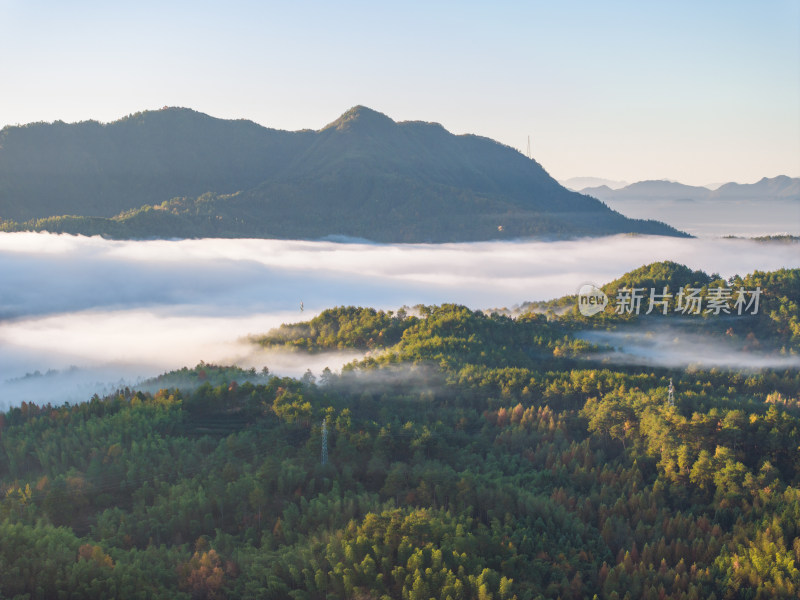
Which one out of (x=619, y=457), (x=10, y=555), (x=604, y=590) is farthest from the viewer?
(x=619, y=457)

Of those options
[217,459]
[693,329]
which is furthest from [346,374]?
[693,329]

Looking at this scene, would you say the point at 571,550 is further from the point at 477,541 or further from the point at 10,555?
the point at 10,555

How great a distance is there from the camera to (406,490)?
66312mm

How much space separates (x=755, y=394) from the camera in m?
109

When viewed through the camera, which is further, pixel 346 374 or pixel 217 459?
pixel 346 374

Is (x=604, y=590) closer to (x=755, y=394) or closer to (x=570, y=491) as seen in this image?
(x=570, y=491)

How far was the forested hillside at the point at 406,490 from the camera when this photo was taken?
5125 cm

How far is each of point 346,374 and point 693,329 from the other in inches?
3115

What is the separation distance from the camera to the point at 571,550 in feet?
190

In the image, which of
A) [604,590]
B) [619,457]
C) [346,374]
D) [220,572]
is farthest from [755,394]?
[220,572]

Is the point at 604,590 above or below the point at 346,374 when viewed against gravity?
below

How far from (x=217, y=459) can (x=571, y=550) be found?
3322 centimetres

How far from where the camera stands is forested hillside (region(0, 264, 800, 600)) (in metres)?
51.2

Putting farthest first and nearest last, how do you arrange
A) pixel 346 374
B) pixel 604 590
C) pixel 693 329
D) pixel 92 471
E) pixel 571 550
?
pixel 693 329
pixel 346 374
pixel 92 471
pixel 571 550
pixel 604 590
